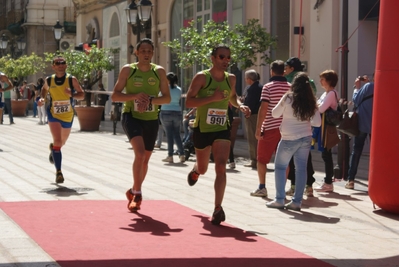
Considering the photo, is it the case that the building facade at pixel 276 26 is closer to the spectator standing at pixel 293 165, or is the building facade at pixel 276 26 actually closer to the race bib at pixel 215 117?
the spectator standing at pixel 293 165

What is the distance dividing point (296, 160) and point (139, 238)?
9.83ft

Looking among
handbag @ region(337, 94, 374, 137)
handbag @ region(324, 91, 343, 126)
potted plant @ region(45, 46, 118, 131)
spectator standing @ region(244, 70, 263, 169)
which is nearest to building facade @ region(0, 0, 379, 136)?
handbag @ region(337, 94, 374, 137)

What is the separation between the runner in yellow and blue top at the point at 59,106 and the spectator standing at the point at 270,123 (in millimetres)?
2763

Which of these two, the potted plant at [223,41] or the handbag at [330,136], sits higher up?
the potted plant at [223,41]

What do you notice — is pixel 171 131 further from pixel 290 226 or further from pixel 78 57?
pixel 78 57

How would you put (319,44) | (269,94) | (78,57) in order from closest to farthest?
(269,94)
(319,44)
(78,57)

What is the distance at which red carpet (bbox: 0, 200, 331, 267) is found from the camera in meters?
7.46

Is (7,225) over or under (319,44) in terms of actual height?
under

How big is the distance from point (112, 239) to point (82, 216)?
148 cm

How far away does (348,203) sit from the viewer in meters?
11.7

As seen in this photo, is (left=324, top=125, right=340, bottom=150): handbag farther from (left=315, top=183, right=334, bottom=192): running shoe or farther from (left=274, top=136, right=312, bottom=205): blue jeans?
(left=274, top=136, right=312, bottom=205): blue jeans

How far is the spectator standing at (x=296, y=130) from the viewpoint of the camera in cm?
1064

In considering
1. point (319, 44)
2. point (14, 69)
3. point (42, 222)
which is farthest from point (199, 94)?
point (14, 69)

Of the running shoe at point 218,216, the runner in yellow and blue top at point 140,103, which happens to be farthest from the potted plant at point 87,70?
the running shoe at point 218,216
